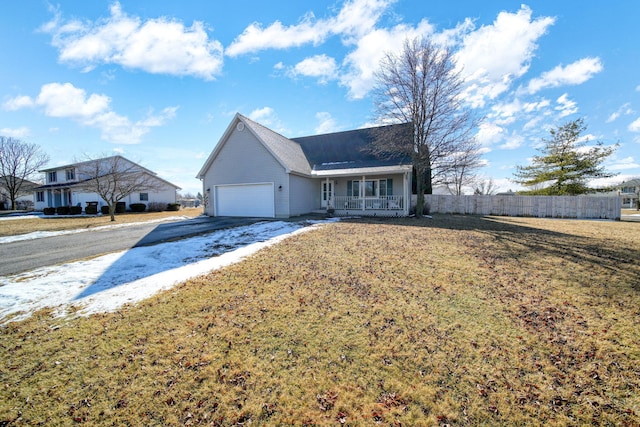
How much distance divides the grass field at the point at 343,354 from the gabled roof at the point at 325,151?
1148 centimetres

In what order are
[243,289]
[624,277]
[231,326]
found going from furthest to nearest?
[624,277]
[243,289]
[231,326]

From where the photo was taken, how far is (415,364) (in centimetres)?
273

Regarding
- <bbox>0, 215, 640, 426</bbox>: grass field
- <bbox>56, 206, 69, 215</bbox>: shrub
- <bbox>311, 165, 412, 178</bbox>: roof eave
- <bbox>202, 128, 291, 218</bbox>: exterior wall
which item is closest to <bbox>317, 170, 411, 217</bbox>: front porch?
<bbox>311, 165, 412, 178</bbox>: roof eave

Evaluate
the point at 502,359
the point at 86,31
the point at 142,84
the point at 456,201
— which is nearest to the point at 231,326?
the point at 502,359

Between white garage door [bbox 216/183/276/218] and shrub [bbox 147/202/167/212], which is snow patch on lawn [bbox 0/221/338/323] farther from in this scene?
shrub [bbox 147/202/167/212]

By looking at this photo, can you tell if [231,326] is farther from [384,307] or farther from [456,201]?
[456,201]

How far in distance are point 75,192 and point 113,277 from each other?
1262 inches

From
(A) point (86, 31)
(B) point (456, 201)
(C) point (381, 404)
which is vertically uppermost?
(A) point (86, 31)

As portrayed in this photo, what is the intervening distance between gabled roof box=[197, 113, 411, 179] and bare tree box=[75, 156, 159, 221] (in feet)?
22.1

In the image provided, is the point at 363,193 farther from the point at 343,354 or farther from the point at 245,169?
the point at 343,354

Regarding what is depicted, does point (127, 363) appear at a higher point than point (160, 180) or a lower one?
lower

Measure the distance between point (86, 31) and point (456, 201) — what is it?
26132 millimetres

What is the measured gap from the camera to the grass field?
2.17 metres

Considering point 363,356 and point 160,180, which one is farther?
point 160,180
